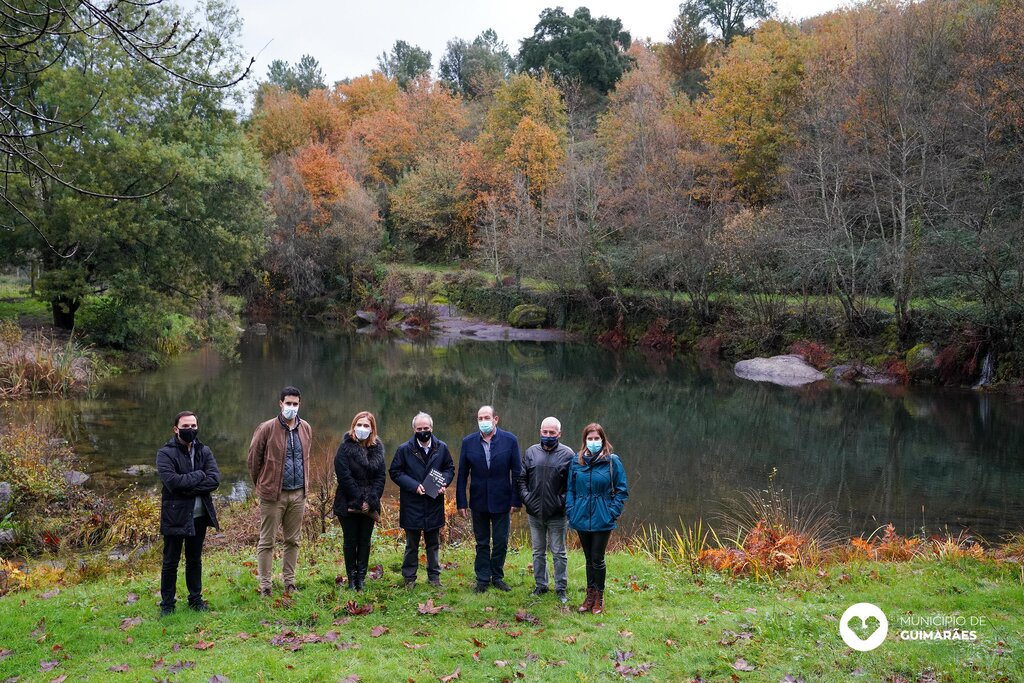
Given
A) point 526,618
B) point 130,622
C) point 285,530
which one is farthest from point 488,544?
point 130,622

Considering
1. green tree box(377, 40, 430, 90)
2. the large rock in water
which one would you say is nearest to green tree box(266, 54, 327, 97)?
green tree box(377, 40, 430, 90)

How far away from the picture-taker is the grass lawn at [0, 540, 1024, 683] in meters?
5.56

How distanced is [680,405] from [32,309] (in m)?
24.0

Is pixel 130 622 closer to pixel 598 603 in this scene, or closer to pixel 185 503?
pixel 185 503

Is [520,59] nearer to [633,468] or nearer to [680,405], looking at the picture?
[680,405]

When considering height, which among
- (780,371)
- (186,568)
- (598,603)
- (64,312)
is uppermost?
(64,312)

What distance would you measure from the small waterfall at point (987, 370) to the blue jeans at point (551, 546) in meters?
22.8

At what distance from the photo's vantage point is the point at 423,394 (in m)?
25.2

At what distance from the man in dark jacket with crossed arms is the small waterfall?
25.4 m

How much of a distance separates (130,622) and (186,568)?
602 millimetres

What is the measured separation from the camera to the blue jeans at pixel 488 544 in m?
7.61

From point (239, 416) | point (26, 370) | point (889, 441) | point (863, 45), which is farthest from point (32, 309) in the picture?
point (863, 45)

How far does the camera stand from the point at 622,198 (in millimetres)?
39656

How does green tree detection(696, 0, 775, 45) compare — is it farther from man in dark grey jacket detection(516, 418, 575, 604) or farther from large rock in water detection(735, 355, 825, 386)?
man in dark grey jacket detection(516, 418, 575, 604)
